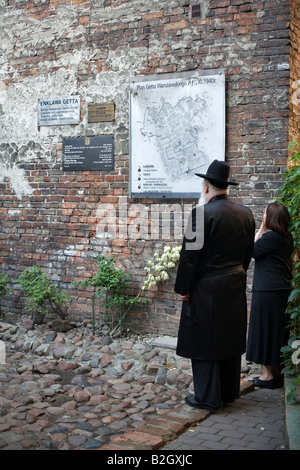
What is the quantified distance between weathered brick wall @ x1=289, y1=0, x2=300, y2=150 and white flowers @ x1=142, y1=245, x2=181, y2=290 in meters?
1.85

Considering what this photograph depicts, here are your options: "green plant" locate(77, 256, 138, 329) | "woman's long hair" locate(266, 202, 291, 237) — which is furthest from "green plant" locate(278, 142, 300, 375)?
"green plant" locate(77, 256, 138, 329)

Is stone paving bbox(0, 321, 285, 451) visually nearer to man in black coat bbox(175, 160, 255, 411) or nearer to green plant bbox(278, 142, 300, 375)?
man in black coat bbox(175, 160, 255, 411)

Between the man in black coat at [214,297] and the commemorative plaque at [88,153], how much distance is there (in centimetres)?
276

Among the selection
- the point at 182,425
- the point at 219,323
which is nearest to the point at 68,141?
the point at 219,323

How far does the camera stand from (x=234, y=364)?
4.75 metres

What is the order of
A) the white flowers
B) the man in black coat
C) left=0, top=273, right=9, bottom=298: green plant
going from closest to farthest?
the man in black coat < the white flowers < left=0, top=273, right=9, bottom=298: green plant

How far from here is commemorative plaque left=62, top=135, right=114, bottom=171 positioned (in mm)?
7285

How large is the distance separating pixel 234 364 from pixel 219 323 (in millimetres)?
413

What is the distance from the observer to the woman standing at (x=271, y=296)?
5359 millimetres

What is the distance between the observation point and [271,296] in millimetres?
5398

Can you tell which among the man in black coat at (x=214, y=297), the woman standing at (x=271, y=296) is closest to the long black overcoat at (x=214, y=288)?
the man in black coat at (x=214, y=297)

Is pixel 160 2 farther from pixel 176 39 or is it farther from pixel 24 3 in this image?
pixel 24 3

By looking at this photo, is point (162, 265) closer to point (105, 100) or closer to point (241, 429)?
point (105, 100)

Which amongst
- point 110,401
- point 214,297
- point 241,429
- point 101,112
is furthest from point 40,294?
point 241,429
